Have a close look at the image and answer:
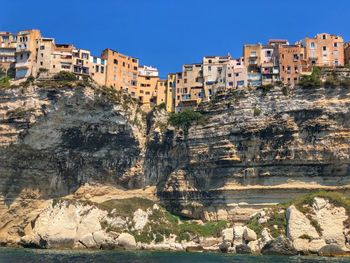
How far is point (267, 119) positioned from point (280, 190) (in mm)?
7869

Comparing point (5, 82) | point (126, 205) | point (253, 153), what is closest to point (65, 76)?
point (5, 82)

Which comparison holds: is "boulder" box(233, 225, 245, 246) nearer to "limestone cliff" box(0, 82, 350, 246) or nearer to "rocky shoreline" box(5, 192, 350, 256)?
"rocky shoreline" box(5, 192, 350, 256)

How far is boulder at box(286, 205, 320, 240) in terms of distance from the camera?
46.6 metres

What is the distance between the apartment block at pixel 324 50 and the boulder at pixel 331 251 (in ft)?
92.4

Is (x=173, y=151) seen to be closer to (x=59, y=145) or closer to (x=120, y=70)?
(x=59, y=145)

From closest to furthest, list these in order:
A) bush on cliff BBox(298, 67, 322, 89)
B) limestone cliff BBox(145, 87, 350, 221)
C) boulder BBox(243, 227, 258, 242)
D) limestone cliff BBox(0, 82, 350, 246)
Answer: boulder BBox(243, 227, 258, 242)
limestone cliff BBox(145, 87, 350, 221)
limestone cliff BBox(0, 82, 350, 246)
bush on cliff BBox(298, 67, 322, 89)

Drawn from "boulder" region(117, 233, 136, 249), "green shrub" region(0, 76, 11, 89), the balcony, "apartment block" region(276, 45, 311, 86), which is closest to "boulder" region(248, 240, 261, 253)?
"boulder" region(117, 233, 136, 249)

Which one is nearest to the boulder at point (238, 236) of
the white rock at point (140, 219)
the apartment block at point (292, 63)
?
the white rock at point (140, 219)

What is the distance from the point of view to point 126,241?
5272 cm

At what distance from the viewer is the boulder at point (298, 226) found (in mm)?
46625

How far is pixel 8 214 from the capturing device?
59469 millimetres

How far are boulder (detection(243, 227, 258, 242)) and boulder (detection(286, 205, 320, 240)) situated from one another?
10.5 feet

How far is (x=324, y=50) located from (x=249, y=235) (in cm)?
2898

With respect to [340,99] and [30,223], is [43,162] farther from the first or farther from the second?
[340,99]
